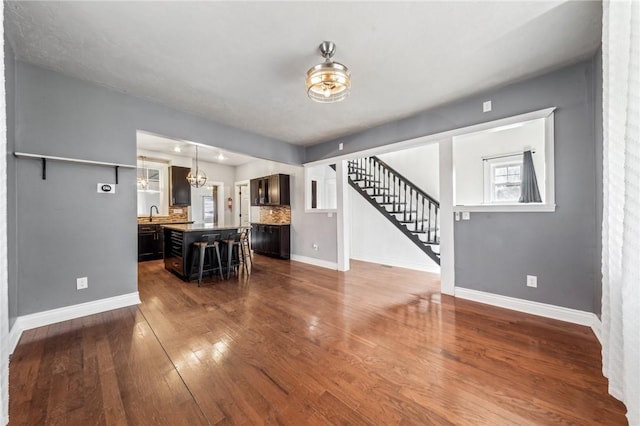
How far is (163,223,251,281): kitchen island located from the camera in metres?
4.14

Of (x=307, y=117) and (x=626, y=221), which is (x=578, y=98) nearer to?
(x=626, y=221)

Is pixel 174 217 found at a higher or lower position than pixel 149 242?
higher

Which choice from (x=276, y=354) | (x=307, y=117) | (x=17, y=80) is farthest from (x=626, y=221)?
(x=17, y=80)

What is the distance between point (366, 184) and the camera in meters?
6.38

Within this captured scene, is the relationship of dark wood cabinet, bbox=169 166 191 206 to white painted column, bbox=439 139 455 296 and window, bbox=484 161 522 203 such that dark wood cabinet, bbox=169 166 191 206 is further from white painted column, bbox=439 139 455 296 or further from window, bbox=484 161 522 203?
window, bbox=484 161 522 203

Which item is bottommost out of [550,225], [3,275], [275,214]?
[3,275]

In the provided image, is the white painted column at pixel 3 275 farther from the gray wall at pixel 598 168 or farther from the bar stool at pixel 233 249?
the gray wall at pixel 598 168

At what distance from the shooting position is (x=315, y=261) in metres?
5.52

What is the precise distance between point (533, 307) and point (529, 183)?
2.61 meters

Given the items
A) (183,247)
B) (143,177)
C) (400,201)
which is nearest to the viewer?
(183,247)

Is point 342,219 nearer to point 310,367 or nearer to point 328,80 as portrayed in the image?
point 328,80

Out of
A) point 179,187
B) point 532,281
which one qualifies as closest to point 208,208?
point 179,187

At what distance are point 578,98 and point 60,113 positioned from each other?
544 centimetres

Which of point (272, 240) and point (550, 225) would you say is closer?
point (550, 225)
